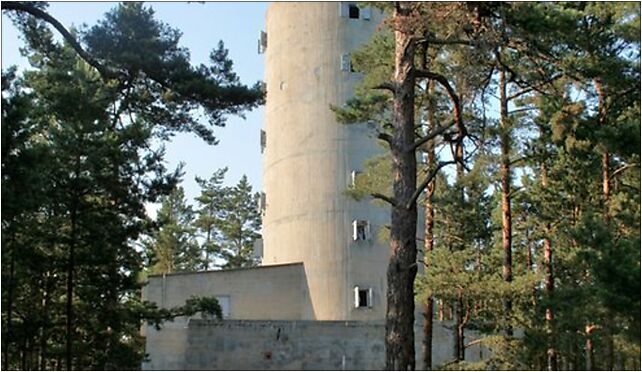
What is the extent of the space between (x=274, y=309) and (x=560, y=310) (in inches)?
437

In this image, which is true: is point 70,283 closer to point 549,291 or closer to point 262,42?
point 549,291

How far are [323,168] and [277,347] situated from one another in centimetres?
638

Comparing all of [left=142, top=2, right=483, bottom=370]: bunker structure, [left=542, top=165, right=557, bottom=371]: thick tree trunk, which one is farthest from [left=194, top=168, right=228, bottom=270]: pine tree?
[left=542, top=165, right=557, bottom=371]: thick tree trunk

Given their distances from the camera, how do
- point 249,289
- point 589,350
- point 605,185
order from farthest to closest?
point 249,289 < point 589,350 < point 605,185

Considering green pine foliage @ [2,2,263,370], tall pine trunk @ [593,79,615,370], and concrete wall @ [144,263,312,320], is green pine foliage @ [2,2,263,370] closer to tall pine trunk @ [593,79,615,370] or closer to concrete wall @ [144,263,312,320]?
concrete wall @ [144,263,312,320]

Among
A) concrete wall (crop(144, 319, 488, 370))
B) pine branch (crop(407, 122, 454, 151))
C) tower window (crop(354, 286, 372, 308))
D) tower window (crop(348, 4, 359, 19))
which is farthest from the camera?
tower window (crop(348, 4, 359, 19))

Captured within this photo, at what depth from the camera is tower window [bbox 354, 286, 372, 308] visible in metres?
22.4

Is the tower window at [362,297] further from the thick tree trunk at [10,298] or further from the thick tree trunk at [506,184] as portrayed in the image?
the thick tree trunk at [10,298]

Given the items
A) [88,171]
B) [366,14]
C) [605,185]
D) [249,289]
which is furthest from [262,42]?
[605,185]

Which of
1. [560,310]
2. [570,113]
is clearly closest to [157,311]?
[560,310]

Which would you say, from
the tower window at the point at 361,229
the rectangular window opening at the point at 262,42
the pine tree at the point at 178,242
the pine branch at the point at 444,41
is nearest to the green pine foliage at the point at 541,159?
the pine branch at the point at 444,41

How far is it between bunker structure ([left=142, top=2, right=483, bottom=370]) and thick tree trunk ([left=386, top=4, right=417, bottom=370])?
9.88 metres

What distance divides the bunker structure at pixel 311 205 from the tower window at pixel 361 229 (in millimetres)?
29

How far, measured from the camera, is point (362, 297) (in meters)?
22.5
